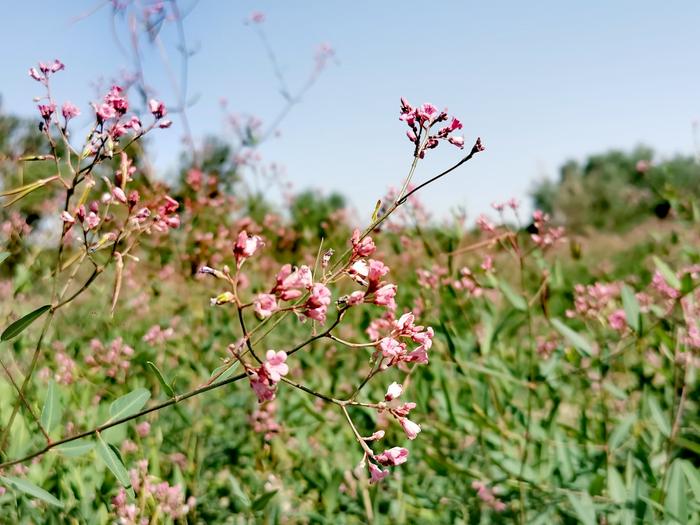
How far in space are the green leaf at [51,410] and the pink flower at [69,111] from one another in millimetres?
501

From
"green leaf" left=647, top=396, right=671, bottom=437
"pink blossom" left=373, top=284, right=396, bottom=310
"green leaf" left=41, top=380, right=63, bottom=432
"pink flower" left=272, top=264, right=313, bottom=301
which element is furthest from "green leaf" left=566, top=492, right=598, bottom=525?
"green leaf" left=41, top=380, right=63, bottom=432

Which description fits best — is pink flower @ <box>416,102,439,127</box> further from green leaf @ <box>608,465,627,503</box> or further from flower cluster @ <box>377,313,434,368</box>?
green leaf @ <box>608,465,627,503</box>

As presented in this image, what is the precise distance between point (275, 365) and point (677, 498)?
106 cm

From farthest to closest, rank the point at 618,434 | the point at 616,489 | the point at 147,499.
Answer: the point at 618,434 → the point at 616,489 → the point at 147,499

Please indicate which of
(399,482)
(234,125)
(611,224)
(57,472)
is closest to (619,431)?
(399,482)

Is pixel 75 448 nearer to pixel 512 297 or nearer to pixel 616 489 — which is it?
pixel 616 489

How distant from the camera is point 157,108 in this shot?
1.16 meters

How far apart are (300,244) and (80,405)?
222 centimetres

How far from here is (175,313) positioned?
125 inches

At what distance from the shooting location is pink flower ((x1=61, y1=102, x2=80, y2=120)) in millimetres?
1185

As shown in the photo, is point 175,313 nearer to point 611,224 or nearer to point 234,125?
point 234,125

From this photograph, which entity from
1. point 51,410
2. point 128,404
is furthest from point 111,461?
A: point 51,410

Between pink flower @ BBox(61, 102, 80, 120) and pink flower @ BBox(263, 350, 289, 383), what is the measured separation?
0.69m

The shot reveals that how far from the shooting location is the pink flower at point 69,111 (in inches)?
46.6
